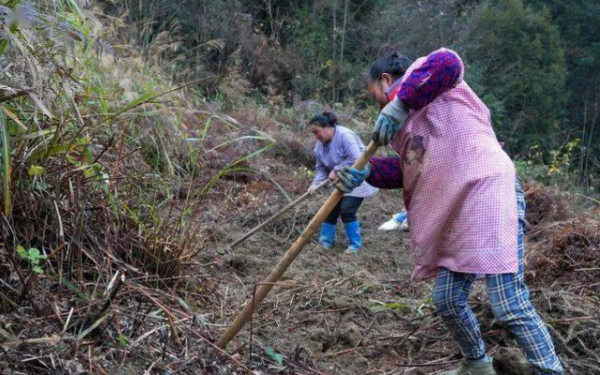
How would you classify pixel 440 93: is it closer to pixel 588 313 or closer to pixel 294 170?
pixel 588 313

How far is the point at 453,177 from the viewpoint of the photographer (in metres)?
2.87

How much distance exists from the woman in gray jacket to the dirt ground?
0.73 m

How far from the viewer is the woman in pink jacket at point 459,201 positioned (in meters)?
2.80

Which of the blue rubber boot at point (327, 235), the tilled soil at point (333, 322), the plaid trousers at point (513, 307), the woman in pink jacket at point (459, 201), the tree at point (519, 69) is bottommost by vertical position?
the tree at point (519, 69)

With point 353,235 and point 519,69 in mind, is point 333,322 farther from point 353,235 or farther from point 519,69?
point 519,69

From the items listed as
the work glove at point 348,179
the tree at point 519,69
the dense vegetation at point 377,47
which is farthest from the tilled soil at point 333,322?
the tree at point 519,69

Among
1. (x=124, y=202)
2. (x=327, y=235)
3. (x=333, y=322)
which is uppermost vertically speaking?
(x=124, y=202)

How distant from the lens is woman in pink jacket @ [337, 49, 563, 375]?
280cm

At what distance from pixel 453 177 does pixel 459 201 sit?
10 cm

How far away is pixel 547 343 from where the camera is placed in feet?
9.32

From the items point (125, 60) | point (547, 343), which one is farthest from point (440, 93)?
point (125, 60)

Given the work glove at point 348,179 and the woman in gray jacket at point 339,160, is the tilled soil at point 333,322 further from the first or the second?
the woman in gray jacket at point 339,160

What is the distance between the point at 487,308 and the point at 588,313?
53 cm

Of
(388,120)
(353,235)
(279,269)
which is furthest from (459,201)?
(353,235)
